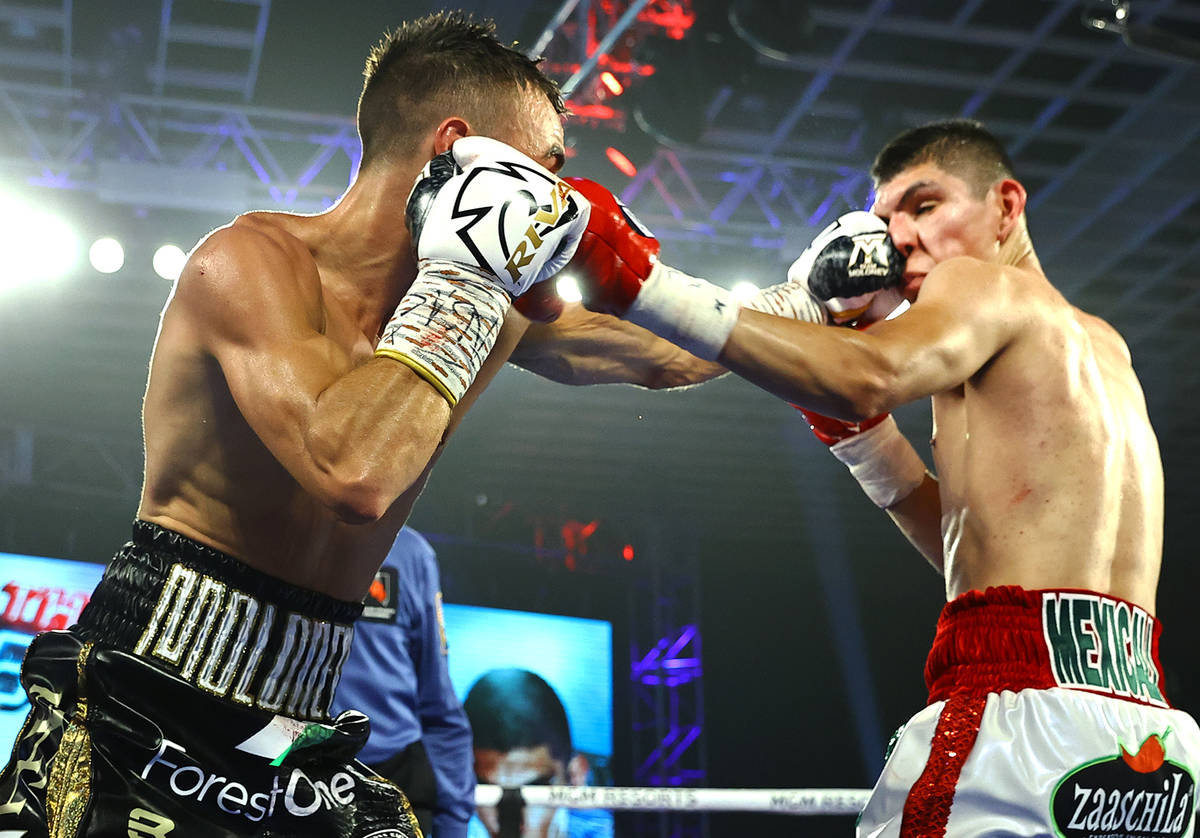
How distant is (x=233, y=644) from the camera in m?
1.38

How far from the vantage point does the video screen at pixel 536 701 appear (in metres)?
7.46

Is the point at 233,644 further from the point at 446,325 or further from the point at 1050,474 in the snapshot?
the point at 1050,474

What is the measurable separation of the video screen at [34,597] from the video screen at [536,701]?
243 centimetres

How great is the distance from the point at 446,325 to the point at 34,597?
16.7ft

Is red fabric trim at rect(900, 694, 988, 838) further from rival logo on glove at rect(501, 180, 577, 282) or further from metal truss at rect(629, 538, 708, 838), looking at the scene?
metal truss at rect(629, 538, 708, 838)

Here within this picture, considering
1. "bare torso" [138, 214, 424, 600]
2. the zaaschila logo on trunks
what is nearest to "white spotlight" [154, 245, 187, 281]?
"bare torso" [138, 214, 424, 600]

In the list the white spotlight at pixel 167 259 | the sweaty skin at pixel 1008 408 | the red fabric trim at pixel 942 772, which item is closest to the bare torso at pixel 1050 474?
the sweaty skin at pixel 1008 408

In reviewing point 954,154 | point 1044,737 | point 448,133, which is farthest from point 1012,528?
point 448,133

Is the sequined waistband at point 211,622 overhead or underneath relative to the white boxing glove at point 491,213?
underneath

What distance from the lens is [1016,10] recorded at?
550cm

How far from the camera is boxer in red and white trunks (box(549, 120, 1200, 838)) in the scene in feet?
5.21

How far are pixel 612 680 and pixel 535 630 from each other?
1044mm

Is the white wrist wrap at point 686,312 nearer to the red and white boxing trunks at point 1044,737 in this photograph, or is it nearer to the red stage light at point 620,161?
the red and white boxing trunks at point 1044,737

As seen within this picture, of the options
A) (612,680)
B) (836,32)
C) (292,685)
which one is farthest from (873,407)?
(612,680)
